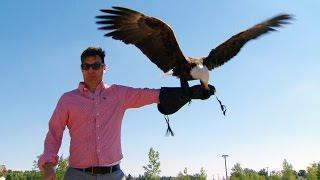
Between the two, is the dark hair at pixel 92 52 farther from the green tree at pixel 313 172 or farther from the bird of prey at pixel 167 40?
the green tree at pixel 313 172

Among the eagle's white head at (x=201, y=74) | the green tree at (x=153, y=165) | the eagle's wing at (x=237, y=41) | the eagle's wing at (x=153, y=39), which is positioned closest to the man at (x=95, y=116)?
the eagle's white head at (x=201, y=74)

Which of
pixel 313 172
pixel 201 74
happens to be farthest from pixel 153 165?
pixel 201 74

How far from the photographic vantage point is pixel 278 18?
6934mm

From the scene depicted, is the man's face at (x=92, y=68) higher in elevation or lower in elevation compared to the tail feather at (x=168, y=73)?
lower

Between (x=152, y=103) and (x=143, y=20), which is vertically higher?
(x=143, y=20)

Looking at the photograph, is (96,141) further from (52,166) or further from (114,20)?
(114,20)

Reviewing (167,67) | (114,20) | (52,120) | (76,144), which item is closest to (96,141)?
(76,144)

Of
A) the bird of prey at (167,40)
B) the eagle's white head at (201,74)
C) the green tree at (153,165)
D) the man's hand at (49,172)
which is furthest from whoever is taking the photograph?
the green tree at (153,165)

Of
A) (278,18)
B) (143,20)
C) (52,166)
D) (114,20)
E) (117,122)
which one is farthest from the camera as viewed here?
(278,18)

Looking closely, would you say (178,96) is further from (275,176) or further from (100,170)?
(275,176)

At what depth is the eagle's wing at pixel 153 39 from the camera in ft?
17.7

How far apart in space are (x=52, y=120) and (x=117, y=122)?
485mm

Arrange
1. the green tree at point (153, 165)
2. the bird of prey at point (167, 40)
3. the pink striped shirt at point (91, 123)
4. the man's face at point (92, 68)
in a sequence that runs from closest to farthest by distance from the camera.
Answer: the pink striped shirt at point (91, 123) < the man's face at point (92, 68) < the bird of prey at point (167, 40) < the green tree at point (153, 165)

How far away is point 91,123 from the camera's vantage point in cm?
347
